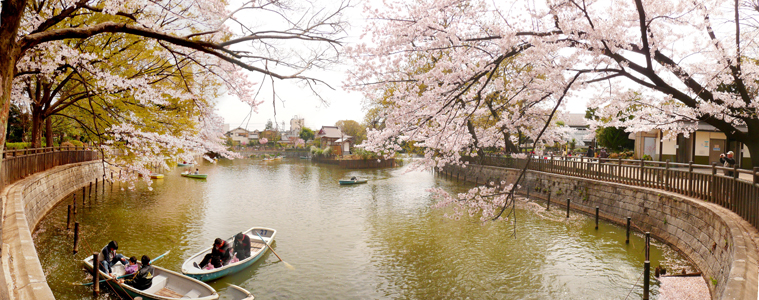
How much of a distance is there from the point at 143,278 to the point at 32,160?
33.6 feet

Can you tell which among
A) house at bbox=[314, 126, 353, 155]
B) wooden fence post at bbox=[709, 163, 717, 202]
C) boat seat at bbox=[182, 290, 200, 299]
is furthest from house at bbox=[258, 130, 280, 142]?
wooden fence post at bbox=[709, 163, 717, 202]

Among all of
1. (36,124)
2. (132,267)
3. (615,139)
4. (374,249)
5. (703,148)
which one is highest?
(615,139)

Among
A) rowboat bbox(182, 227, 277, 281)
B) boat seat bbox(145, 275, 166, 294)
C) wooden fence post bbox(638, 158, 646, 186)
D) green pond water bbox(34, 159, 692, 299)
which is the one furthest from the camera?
wooden fence post bbox(638, 158, 646, 186)

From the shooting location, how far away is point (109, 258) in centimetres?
924

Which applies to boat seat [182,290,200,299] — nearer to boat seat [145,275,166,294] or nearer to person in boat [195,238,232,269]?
boat seat [145,275,166,294]

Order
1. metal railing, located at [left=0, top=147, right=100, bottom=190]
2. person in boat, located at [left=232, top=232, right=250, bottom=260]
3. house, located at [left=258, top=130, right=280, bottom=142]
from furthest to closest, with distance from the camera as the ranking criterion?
house, located at [left=258, top=130, right=280, bottom=142]
metal railing, located at [left=0, top=147, right=100, bottom=190]
person in boat, located at [left=232, top=232, right=250, bottom=260]

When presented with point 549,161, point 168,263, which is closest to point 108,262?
point 168,263

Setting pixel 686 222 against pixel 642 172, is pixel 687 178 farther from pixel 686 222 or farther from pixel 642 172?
pixel 642 172

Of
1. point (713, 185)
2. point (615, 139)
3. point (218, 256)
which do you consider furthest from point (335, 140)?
point (713, 185)

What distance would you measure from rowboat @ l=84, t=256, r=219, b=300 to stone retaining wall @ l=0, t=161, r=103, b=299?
77.2 inches

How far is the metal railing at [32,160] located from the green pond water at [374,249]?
198 cm

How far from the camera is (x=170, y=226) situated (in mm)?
14844

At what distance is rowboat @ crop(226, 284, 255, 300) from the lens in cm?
808

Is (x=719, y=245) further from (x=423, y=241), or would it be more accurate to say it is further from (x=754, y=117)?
(x=423, y=241)
